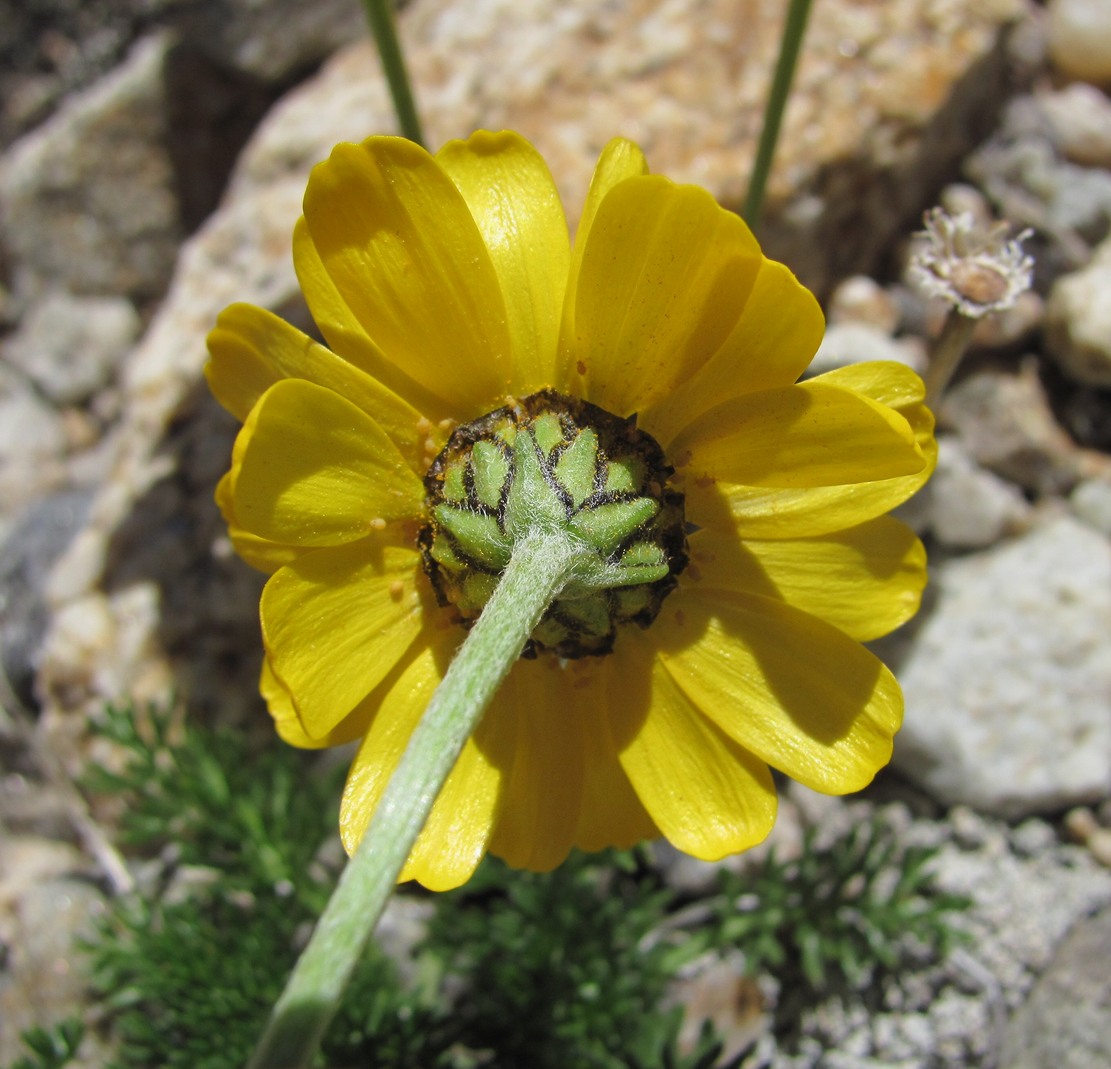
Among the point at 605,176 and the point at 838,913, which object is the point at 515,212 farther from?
the point at 838,913

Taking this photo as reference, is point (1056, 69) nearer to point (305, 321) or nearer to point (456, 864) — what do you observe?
point (305, 321)

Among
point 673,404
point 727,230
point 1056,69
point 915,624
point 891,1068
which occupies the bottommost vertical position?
point 891,1068

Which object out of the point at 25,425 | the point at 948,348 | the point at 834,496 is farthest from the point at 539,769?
the point at 25,425

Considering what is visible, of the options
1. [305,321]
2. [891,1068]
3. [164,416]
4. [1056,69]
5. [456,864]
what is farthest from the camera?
[1056,69]

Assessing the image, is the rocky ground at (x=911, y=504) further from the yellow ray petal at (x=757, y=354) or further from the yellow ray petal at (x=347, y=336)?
the yellow ray petal at (x=757, y=354)

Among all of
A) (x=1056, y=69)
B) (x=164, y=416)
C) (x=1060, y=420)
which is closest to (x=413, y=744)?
(x=164, y=416)

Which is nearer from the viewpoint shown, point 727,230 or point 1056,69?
point 727,230
